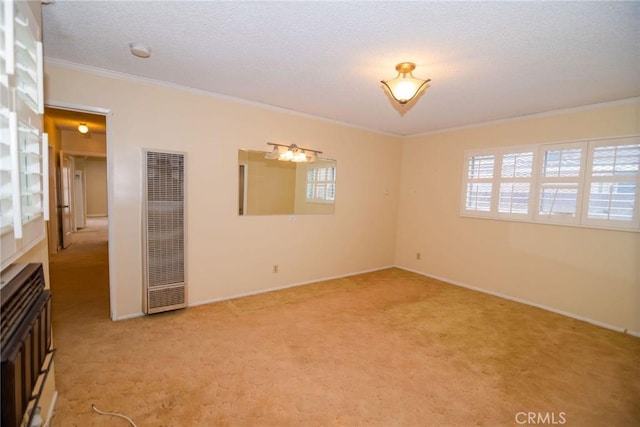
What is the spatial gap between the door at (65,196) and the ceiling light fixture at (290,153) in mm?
5178

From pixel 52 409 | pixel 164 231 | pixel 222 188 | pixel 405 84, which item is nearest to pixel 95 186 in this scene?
pixel 222 188

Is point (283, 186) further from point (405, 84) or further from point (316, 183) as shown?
point (405, 84)

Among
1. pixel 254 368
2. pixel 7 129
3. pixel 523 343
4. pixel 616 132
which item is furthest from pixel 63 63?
pixel 616 132

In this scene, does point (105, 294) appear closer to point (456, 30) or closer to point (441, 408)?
point (441, 408)

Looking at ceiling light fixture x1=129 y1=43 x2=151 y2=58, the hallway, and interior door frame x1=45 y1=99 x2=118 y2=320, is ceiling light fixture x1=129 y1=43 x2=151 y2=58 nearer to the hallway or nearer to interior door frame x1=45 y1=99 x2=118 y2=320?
interior door frame x1=45 y1=99 x2=118 y2=320

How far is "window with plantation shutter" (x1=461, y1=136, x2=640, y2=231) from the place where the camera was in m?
3.21

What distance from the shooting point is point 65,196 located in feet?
21.8

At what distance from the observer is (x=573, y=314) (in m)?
3.57

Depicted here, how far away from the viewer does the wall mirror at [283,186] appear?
379 centimetres

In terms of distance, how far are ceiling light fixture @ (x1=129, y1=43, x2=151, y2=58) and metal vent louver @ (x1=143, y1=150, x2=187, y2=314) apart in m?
0.88

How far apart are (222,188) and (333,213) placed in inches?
70.7

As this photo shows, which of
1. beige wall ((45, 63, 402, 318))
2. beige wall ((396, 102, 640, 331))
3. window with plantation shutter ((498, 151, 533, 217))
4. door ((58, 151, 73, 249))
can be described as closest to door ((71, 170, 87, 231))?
door ((58, 151, 73, 249))

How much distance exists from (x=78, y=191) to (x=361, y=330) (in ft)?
33.4

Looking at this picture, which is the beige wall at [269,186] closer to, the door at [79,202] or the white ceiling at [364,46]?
the white ceiling at [364,46]
